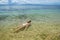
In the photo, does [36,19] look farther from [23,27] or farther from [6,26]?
[6,26]

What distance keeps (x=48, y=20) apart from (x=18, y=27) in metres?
0.44

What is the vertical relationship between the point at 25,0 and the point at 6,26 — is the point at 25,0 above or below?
above

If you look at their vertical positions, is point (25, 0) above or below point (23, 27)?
above

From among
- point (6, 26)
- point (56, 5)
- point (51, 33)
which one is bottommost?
point (51, 33)

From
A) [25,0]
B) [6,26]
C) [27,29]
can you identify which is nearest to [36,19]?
[27,29]

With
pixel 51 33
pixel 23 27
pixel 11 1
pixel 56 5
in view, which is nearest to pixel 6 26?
pixel 23 27

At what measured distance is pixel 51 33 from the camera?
1645 millimetres

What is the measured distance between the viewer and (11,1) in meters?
1.71

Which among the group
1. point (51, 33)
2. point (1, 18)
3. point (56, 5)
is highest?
point (56, 5)

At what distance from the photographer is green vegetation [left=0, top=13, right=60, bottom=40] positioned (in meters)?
1.64

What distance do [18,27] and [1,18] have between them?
11.0 inches

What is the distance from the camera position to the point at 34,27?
1.68 m

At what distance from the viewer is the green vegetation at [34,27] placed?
5.37ft

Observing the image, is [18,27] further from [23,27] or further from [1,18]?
[1,18]
